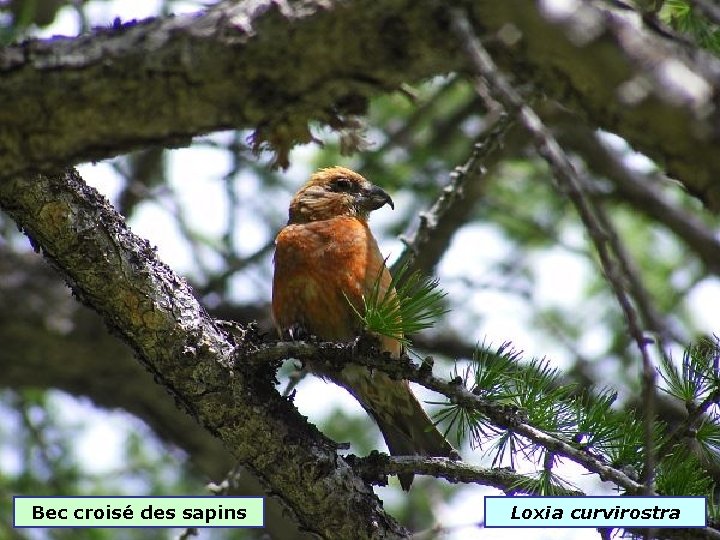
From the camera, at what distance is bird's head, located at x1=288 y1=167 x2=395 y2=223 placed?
438 centimetres

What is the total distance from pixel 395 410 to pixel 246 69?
2.49m

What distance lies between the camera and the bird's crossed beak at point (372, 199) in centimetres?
446

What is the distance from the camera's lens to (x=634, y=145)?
1.71 metres

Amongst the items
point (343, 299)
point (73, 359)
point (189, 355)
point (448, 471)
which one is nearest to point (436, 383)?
point (448, 471)

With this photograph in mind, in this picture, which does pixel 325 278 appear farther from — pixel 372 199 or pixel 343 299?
pixel 372 199

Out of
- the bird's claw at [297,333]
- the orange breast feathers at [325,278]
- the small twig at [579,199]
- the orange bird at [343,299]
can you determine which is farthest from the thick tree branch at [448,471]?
the small twig at [579,199]

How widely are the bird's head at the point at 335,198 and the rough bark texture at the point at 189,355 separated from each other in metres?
1.60

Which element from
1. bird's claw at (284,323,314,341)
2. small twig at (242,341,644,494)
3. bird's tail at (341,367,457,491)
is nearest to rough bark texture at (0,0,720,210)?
small twig at (242,341,644,494)

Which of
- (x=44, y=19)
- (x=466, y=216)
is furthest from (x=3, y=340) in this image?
(x=466, y=216)

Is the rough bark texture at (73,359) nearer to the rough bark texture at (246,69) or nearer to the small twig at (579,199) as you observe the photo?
the rough bark texture at (246,69)

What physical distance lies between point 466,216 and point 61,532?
10.7 ft

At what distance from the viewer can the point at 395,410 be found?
404 centimetres

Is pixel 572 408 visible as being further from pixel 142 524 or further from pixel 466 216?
pixel 466 216

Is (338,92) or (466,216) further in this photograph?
(466,216)
